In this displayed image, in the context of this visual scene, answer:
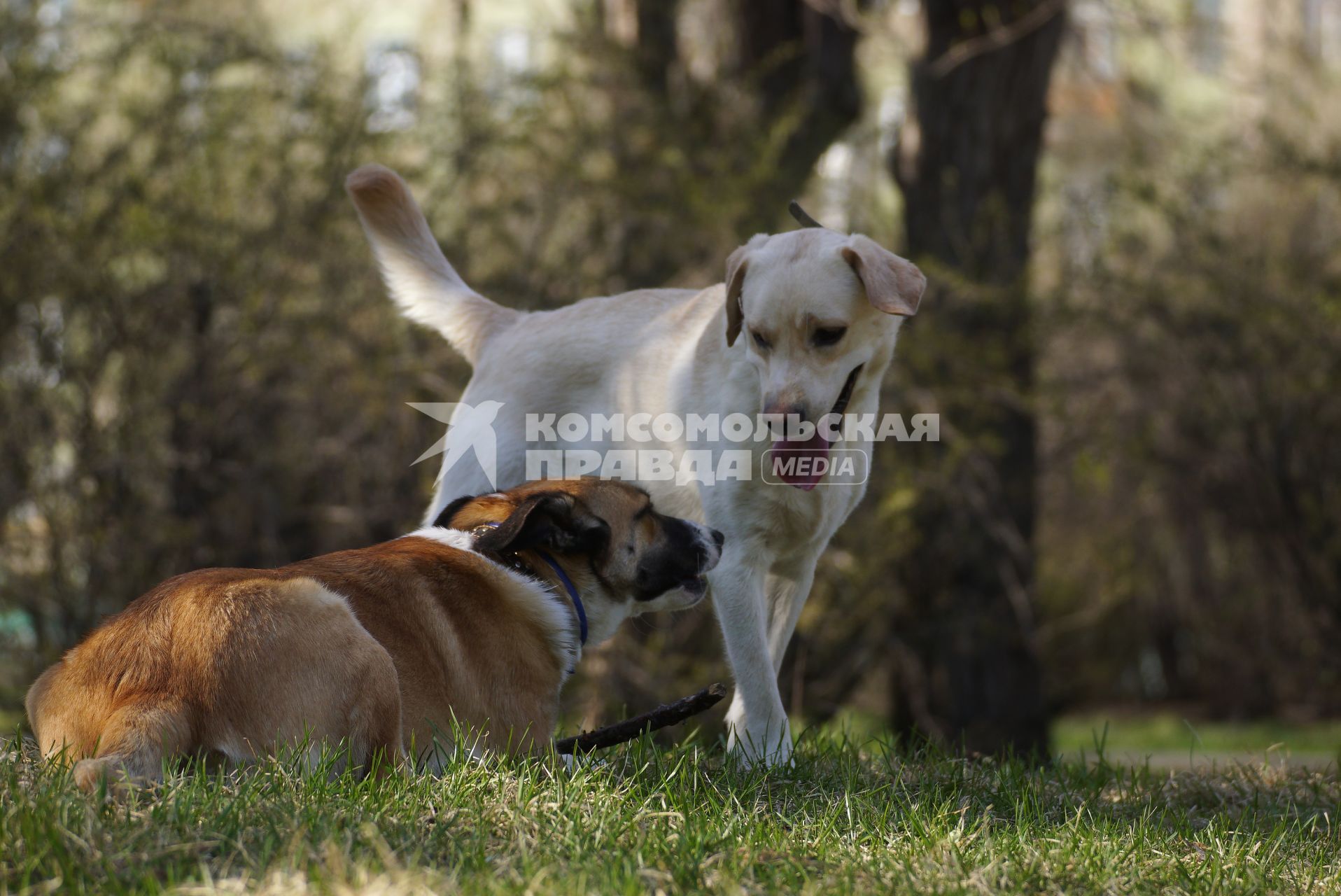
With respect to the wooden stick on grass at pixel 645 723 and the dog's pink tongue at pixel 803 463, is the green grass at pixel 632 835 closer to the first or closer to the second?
the wooden stick on grass at pixel 645 723

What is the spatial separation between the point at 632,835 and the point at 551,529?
142 centimetres

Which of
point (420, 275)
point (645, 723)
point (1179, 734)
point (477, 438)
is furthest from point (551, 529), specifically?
point (1179, 734)

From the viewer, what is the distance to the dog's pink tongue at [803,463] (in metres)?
4.51

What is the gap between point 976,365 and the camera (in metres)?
8.67

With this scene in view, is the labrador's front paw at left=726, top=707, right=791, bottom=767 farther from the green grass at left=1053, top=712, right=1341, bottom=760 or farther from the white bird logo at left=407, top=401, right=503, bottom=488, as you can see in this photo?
the green grass at left=1053, top=712, right=1341, bottom=760

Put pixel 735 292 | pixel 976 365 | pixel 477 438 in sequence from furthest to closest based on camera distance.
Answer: pixel 976 365
pixel 477 438
pixel 735 292

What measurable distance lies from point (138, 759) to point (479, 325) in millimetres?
2829

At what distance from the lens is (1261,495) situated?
1098 centimetres

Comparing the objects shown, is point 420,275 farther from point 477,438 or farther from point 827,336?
point 827,336

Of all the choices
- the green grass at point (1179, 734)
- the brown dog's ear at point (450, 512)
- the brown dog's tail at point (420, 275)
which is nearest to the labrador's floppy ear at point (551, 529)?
the brown dog's ear at point (450, 512)

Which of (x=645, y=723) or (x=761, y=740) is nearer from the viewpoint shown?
(x=645, y=723)

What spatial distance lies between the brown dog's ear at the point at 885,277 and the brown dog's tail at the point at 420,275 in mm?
1772

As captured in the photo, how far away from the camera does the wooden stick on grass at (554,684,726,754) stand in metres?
3.96

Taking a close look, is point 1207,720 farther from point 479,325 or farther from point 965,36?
point 479,325
